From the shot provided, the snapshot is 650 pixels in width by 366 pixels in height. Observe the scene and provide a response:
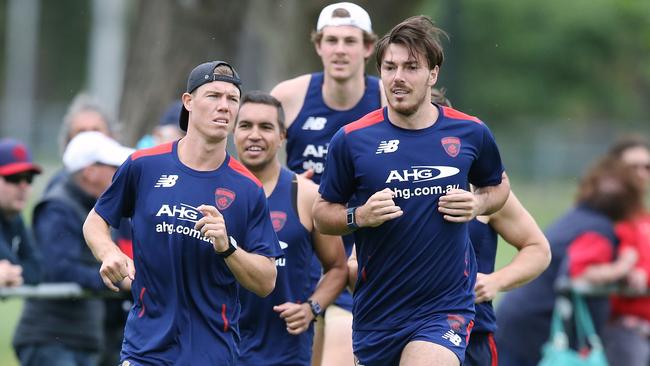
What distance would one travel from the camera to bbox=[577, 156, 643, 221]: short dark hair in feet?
36.4

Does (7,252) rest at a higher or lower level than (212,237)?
lower

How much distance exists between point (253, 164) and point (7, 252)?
8.22 ft

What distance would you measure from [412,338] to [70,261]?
3.91 metres

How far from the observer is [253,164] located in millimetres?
8180

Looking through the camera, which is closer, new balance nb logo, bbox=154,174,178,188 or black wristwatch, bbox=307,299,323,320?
new balance nb logo, bbox=154,174,178,188

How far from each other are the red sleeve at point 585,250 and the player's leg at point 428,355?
4180 mm

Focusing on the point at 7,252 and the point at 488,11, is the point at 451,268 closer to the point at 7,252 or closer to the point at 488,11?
the point at 7,252

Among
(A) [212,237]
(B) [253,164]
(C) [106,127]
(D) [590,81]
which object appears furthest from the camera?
(D) [590,81]

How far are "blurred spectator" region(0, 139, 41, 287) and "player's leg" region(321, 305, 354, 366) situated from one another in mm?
2288

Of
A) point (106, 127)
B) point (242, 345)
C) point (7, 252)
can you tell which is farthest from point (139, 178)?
point (106, 127)

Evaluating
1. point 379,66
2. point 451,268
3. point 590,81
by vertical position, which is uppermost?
point 379,66

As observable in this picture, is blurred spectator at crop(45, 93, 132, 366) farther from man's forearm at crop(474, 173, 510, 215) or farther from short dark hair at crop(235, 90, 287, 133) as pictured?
man's forearm at crop(474, 173, 510, 215)

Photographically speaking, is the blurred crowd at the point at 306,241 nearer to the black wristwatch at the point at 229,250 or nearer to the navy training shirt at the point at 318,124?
the navy training shirt at the point at 318,124

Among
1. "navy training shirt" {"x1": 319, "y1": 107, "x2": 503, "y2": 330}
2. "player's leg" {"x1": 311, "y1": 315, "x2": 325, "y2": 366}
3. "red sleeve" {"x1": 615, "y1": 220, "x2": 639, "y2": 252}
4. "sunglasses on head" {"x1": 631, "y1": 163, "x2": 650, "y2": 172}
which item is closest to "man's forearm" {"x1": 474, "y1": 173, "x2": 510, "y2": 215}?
"navy training shirt" {"x1": 319, "y1": 107, "x2": 503, "y2": 330}
